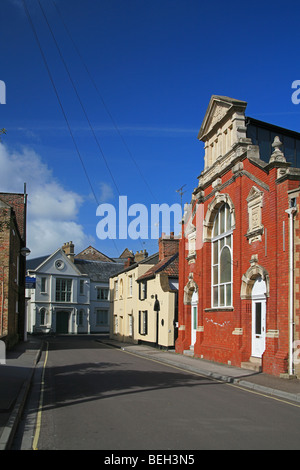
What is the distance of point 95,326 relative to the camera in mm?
63719

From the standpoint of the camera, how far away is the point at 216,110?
23016 millimetres

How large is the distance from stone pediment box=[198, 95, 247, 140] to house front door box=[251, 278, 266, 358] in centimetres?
772

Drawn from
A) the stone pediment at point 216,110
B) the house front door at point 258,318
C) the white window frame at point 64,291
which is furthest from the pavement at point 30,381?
the white window frame at point 64,291

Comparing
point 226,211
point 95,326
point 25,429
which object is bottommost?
point 95,326

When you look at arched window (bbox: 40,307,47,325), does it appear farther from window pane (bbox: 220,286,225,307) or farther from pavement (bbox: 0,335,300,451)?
window pane (bbox: 220,286,225,307)

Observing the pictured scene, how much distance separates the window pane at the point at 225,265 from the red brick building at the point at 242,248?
4cm

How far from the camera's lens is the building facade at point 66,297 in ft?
190

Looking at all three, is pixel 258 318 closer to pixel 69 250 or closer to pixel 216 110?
pixel 216 110

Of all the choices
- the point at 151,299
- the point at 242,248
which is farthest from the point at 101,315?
the point at 242,248

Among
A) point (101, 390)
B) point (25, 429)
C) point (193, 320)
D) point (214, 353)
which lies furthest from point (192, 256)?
point (25, 429)

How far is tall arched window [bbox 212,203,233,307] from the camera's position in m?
21.2

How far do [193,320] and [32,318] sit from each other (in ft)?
117

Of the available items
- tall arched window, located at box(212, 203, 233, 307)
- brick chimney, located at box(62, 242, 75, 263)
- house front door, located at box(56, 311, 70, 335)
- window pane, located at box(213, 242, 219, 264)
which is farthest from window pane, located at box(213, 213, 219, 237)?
brick chimney, located at box(62, 242, 75, 263)
